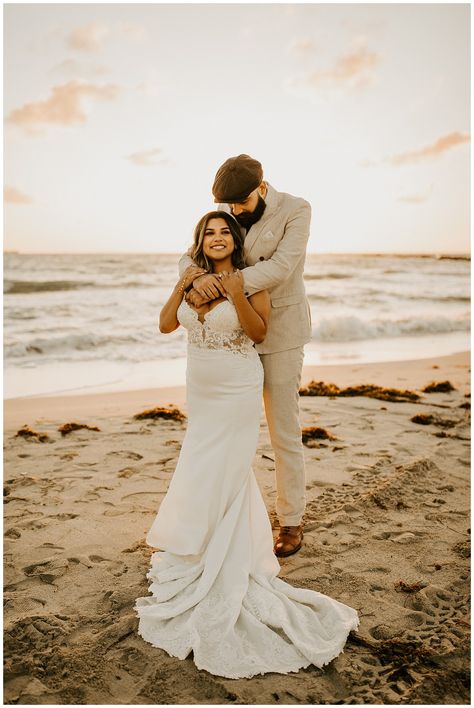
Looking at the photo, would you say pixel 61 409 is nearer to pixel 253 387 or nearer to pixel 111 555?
pixel 111 555

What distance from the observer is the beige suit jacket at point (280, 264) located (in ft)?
10.8

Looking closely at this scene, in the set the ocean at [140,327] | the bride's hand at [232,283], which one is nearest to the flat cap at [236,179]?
the bride's hand at [232,283]

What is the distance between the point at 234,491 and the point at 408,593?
1.18 meters

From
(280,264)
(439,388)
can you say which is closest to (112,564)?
(280,264)

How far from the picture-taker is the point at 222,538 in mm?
3246

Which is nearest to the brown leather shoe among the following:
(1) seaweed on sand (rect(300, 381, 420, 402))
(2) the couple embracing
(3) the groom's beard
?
(2) the couple embracing

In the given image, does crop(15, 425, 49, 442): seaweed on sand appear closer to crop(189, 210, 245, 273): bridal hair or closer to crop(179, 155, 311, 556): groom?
crop(179, 155, 311, 556): groom

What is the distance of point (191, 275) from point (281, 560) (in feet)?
6.29

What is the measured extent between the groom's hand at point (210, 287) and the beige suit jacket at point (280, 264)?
0.15 metres

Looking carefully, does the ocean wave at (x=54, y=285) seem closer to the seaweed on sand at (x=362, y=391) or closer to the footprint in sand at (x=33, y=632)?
the seaweed on sand at (x=362, y=391)

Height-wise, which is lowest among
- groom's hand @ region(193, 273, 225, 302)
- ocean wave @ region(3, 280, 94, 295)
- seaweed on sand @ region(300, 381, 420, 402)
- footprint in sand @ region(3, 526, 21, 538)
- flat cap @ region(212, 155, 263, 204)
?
footprint in sand @ region(3, 526, 21, 538)

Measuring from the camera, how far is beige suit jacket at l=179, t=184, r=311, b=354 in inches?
129

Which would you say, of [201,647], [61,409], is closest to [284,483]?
[201,647]

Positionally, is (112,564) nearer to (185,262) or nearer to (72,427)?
(185,262)
